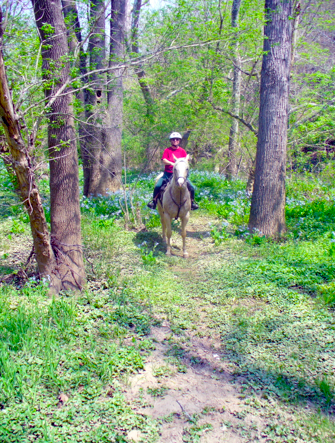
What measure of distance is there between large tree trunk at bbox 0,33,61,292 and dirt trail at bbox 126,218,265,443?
2050 millimetres

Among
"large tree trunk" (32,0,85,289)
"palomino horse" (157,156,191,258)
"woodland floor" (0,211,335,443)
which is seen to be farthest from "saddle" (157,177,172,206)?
"large tree trunk" (32,0,85,289)

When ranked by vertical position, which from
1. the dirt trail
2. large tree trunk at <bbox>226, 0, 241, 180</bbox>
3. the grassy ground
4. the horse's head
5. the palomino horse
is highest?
large tree trunk at <bbox>226, 0, 241, 180</bbox>

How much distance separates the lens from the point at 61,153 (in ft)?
18.8

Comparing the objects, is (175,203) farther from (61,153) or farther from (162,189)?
(61,153)

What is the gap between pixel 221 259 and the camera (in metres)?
7.62

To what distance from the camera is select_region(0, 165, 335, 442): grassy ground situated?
11.1 ft

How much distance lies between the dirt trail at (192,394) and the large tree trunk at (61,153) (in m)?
1.97

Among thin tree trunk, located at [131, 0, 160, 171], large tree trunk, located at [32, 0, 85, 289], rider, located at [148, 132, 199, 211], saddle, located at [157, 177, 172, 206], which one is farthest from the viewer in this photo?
saddle, located at [157, 177, 172, 206]

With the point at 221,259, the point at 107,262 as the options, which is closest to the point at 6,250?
the point at 107,262

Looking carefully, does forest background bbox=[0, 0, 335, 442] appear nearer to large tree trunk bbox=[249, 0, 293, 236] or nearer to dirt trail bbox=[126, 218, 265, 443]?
dirt trail bbox=[126, 218, 265, 443]

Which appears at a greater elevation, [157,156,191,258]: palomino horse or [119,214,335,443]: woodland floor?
[157,156,191,258]: palomino horse

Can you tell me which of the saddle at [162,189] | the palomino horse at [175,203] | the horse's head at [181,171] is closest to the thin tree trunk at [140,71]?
the saddle at [162,189]

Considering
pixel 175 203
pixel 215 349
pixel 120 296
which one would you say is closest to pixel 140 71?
pixel 175 203

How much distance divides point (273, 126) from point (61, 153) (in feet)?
17.3
